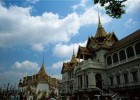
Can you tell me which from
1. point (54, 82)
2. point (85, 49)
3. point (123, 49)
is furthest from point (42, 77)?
point (123, 49)

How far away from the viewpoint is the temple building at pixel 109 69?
89.6 feet

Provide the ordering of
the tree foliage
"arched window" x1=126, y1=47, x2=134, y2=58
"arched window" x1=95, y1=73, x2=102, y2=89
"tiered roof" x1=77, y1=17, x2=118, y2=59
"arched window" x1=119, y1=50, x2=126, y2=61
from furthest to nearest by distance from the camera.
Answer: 1. "tiered roof" x1=77, y1=17, x2=118, y2=59
2. "arched window" x1=95, y1=73, x2=102, y2=89
3. "arched window" x1=119, y1=50, x2=126, y2=61
4. "arched window" x1=126, y1=47, x2=134, y2=58
5. the tree foliage

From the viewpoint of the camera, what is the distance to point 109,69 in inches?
1359

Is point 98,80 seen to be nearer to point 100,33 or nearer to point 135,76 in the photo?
point 135,76

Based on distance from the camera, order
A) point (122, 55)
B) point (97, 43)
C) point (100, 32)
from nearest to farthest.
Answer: point (122, 55), point (97, 43), point (100, 32)

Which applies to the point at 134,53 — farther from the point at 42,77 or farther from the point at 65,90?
the point at 42,77

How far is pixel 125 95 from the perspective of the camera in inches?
1049

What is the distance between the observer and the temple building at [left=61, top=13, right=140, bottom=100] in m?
27.3

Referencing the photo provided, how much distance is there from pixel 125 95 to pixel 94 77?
8685 millimetres

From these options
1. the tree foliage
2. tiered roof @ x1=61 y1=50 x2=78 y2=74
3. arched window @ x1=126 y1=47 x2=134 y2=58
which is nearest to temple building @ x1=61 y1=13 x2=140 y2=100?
arched window @ x1=126 y1=47 x2=134 y2=58

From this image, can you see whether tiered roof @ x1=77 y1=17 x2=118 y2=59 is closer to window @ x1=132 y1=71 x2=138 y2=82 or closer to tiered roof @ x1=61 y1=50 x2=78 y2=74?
window @ x1=132 y1=71 x2=138 y2=82

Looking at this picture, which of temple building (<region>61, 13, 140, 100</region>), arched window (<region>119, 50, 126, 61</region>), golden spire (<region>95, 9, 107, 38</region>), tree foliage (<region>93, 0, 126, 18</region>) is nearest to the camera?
tree foliage (<region>93, 0, 126, 18</region>)

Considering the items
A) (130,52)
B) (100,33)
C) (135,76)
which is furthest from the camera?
(100,33)

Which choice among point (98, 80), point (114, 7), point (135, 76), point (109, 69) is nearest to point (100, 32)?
point (109, 69)
